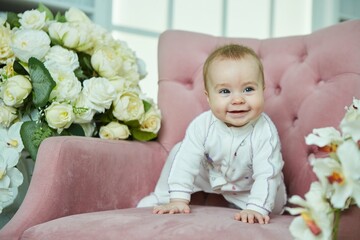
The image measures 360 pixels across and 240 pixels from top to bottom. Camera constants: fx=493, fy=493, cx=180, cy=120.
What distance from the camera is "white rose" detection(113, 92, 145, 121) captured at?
1.55 metres

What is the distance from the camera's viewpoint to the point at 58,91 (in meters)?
1.48

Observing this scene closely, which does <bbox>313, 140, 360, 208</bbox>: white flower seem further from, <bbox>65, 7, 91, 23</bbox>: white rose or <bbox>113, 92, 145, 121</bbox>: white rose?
<bbox>65, 7, 91, 23</bbox>: white rose

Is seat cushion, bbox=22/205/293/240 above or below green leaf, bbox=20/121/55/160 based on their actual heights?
below

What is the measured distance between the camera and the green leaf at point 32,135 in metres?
1.44

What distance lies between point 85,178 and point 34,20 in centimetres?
58

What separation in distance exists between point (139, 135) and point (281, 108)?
1.53 ft

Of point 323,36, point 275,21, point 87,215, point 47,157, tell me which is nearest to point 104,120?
point 47,157

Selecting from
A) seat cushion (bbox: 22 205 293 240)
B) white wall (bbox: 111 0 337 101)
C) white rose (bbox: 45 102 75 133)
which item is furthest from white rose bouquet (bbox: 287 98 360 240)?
white wall (bbox: 111 0 337 101)

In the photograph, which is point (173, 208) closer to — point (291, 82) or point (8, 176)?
point (8, 176)

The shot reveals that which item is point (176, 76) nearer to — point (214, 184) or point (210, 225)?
point (214, 184)

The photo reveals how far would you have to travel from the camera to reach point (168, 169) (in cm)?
155

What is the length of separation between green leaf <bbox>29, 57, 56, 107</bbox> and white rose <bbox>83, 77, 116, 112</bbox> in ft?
0.36

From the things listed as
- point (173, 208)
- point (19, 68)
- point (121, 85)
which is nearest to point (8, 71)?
point (19, 68)

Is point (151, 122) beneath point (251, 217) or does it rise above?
above
